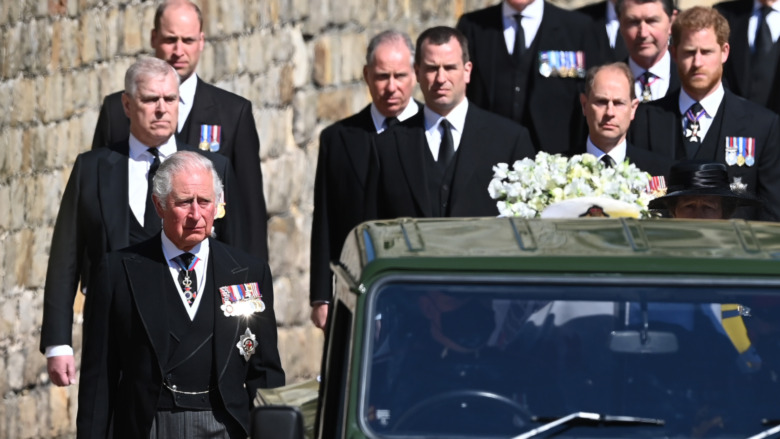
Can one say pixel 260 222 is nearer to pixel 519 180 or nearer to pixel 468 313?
pixel 519 180

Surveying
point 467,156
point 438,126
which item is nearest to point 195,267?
point 467,156

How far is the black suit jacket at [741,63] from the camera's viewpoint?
10.6m

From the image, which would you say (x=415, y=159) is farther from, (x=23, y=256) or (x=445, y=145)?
(x=23, y=256)

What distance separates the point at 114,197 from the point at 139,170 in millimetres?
224

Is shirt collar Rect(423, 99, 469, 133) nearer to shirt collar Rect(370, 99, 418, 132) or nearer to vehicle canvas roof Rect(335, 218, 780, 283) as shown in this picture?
shirt collar Rect(370, 99, 418, 132)

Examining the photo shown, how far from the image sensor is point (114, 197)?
895 centimetres

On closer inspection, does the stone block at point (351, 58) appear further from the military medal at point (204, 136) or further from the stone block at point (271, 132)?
the military medal at point (204, 136)

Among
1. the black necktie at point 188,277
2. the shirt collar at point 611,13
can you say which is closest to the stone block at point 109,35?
the shirt collar at point 611,13

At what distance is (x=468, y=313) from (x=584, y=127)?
5.17 meters

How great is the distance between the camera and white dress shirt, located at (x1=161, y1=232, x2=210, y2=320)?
25.5 feet

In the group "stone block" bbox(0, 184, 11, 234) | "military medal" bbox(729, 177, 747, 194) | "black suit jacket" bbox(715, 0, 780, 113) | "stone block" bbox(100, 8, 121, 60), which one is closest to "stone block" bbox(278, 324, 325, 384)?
"stone block" bbox(0, 184, 11, 234)

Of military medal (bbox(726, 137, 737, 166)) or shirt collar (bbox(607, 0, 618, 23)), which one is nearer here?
military medal (bbox(726, 137, 737, 166))

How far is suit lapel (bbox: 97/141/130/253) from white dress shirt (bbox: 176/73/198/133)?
1.03 meters

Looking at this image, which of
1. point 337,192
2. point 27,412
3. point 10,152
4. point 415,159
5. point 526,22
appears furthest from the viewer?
point 10,152
